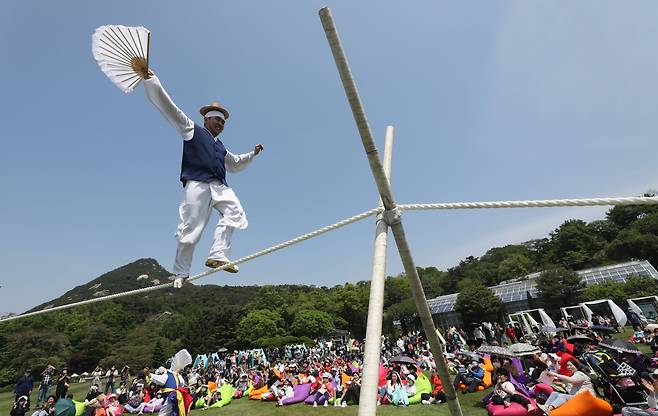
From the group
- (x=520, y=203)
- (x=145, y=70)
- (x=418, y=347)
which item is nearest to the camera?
(x=520, y=203)

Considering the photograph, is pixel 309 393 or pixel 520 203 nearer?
pixel 520 203

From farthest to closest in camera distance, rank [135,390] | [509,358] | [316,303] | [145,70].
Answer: [316,303], [135,390], [509,358], [145,70]

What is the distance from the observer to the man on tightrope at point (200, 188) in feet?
11.2

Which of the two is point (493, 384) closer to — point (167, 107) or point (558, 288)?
point (167, 107)

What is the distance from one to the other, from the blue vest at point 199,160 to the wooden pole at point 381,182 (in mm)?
2295

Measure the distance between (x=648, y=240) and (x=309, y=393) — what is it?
172ft

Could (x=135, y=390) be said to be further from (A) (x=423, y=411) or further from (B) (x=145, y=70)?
(B) (x=145, y=70)

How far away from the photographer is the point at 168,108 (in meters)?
3.42

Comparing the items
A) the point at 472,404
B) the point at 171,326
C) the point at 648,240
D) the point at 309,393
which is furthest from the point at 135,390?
the point at 648,240

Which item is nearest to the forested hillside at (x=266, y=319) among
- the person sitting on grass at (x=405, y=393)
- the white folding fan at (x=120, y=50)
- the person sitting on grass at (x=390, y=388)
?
the person sitting on grass at (x=390, y=388)

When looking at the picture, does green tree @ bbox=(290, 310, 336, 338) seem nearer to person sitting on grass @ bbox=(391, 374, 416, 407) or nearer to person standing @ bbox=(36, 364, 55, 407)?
person standing @ bbox=(36, 364, 55, 407)

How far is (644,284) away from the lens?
3061 centimetres

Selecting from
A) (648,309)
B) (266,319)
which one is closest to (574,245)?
(648,309)

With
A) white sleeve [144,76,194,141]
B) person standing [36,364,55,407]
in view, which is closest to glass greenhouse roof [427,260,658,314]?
person standing [36,364,55,407]
